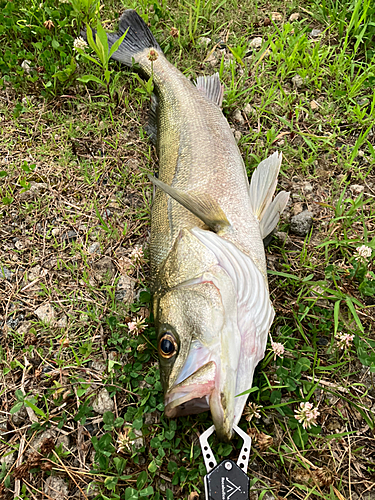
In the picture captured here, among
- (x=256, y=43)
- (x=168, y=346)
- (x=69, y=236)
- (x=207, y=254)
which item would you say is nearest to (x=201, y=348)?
(x=168, y=346)

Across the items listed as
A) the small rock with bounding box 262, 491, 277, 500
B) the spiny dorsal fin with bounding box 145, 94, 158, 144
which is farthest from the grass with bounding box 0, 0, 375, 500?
the spiny dorsal fin with bounding box 145, 94, 158, 144

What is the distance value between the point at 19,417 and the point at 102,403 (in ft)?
1.92

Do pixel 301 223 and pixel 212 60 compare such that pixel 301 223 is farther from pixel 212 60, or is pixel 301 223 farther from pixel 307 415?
pixel 212 60

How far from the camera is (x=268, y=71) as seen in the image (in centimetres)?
393

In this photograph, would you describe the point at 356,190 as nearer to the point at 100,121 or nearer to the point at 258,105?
the point at 258,105

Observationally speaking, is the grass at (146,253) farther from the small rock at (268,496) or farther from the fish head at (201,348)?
the fish head at (201,348)

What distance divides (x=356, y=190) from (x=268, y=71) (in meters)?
1.57

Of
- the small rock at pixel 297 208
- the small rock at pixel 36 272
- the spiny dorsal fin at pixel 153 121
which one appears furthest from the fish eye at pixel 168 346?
the spiny dorsal fin at pixel 153 121

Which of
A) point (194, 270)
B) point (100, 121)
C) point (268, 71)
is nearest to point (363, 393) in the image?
point (194, 270)

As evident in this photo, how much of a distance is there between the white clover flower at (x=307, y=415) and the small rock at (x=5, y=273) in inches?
96.7

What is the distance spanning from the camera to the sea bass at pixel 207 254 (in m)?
2.13

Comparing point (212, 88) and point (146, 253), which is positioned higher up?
point (212, 88)

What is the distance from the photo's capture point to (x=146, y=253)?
320 cm

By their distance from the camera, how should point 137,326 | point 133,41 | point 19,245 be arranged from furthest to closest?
1. point 133,41
2. point 19,245
3. point 137,326
